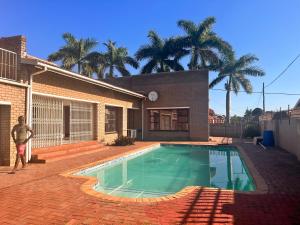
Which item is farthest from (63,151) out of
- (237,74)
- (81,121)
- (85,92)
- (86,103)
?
(237,74)

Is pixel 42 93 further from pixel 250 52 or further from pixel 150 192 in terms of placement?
pixel 250 52

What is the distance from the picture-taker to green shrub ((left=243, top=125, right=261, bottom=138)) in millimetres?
23234

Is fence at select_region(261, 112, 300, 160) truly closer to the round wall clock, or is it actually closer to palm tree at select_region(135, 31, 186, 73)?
the round wall clock

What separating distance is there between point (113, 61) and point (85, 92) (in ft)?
57.7

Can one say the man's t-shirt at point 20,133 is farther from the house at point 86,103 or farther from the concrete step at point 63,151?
the concrete step at point 63,151

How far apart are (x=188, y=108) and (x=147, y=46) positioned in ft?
38.8

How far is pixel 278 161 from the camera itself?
10305 millimetres

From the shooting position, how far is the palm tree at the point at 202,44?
88.6 ft

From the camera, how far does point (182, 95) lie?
2112cm

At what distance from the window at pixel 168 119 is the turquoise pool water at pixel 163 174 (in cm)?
795

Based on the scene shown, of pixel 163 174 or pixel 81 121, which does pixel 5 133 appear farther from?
pixel 163 174

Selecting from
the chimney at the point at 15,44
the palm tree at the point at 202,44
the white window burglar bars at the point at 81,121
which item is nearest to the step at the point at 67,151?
the white window burglar bars at the point at 81,121

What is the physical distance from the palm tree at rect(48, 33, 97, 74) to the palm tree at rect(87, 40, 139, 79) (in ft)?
4.72

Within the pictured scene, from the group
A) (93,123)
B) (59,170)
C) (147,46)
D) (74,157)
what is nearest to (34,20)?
(93,123)
